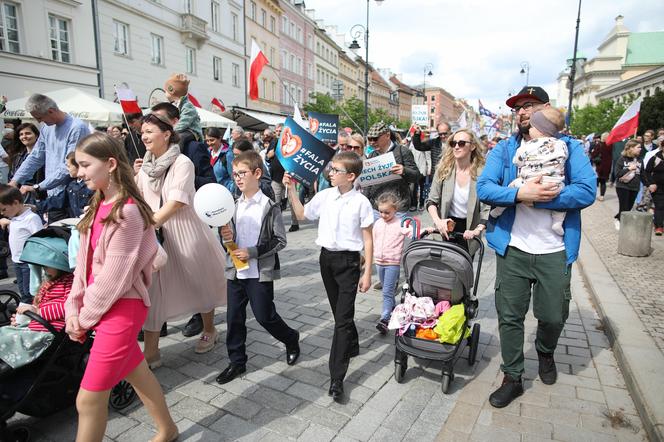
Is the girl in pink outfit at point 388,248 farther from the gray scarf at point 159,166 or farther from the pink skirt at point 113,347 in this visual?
the pink skirt at point 113,347

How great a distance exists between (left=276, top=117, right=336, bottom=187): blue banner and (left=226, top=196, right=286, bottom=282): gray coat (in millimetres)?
370

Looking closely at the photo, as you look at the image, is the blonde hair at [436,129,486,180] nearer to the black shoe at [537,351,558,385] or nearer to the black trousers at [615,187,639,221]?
the black shoe at [537,351,558,385]

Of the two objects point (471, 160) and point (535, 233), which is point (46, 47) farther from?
point (535, 233)

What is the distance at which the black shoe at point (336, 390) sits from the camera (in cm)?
322

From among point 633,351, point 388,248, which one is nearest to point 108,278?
point 388,248

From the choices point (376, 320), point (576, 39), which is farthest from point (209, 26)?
point (376, 320)

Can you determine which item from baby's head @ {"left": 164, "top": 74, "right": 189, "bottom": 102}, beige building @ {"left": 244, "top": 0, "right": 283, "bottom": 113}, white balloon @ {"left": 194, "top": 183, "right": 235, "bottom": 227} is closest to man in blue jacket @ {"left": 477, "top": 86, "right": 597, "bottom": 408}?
white balloon @ {"left": 194, "top": 183, "right": 235, "bottom": 227}

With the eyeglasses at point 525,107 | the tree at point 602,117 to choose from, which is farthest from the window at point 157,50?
the tree at point 602,117

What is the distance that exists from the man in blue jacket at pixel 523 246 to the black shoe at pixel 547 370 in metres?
0.15

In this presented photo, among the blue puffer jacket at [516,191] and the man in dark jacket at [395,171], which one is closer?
the blue puffer jacket at [516,191]

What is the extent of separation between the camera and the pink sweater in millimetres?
2234

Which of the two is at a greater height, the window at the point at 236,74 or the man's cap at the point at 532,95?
the window at the point at 236,74

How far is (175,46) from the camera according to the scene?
85.3ft

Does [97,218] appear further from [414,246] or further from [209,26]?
[209,26]
